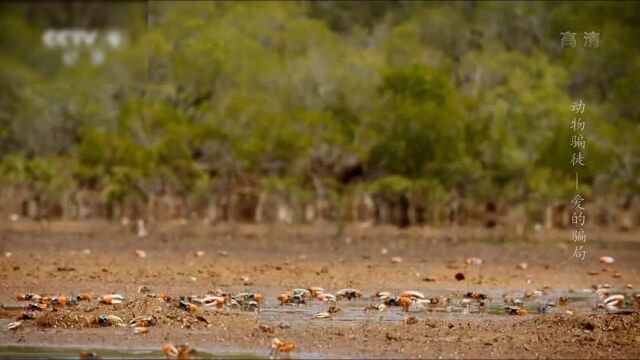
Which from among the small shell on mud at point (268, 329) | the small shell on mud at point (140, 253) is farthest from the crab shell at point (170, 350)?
the small shell on mud at point (140, 253)

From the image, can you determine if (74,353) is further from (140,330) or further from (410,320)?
(410,320)

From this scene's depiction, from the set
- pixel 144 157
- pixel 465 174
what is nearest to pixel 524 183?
pixel 465 174

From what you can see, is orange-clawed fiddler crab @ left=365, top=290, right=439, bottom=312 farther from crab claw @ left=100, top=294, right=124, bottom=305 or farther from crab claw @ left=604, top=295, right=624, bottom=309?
crab claw @ left=100, top=294, right=124, bottom=305

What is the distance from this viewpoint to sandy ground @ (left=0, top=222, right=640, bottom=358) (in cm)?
1426

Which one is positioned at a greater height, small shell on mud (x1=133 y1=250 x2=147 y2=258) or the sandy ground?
small shell on mud (x1=133 y1=250 x2=147 y2=258)

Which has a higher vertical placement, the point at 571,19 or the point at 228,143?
the point at 571,19

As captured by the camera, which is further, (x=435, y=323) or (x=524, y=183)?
(x=524, y=183)

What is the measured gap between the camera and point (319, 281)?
21047mm

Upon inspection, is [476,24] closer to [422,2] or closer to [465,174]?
[422,2]

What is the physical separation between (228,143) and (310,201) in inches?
133

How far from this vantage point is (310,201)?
35.9 m

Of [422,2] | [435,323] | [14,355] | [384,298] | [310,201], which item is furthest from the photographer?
[422,2]

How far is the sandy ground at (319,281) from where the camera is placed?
14.3 meters

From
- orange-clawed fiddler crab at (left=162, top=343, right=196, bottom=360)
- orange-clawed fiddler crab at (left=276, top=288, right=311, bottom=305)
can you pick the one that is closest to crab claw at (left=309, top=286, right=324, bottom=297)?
orange-clawed fiddler crab at (left=276, top=288, right=311, bottom=305)
